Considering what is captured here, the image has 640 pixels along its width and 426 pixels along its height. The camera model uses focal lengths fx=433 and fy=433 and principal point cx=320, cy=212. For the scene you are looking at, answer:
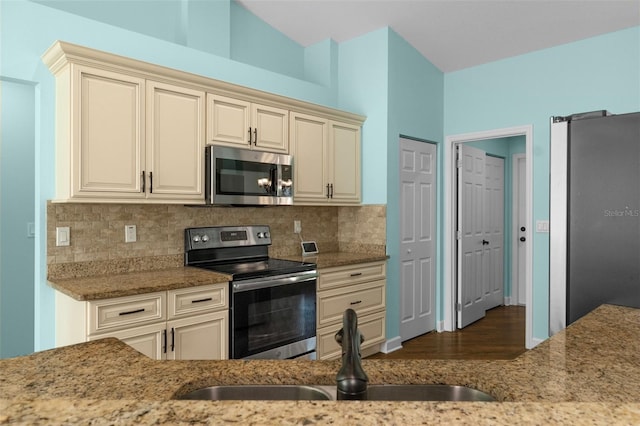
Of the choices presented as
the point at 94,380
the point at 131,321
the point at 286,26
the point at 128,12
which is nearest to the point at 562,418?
the point at 94,380

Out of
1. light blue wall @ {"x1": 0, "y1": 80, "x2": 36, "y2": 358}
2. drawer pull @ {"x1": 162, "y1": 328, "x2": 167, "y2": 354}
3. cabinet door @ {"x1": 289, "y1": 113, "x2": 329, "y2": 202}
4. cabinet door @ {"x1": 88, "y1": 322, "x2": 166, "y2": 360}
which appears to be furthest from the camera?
cabinet door @ {"x1": 289, "y1": 113, "x2": 329, "y2": 202}

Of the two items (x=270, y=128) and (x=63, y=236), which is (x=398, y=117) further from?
(x=63, y=236)

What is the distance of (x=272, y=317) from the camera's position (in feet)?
9.84

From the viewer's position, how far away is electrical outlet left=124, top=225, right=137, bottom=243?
9.66 ft

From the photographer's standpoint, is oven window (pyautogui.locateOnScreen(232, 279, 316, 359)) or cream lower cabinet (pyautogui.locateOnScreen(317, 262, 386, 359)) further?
cream lower cabinet (pyautogui.locateOnScreen(317, 262, 386, 359))

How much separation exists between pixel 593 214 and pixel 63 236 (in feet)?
9.42

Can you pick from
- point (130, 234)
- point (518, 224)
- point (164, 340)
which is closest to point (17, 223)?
point (130, 234)

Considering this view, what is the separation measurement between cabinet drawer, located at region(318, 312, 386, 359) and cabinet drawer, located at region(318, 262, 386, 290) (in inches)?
13.0

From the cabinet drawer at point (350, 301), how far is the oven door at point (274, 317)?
131 mm

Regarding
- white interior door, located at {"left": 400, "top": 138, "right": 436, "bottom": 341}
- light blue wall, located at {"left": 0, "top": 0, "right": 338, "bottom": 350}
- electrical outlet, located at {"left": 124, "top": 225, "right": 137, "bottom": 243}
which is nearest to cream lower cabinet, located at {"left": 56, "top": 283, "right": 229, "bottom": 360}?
light blue wall, located at {"left": 0, "top": 0, "right": 338, "bottom": 350}

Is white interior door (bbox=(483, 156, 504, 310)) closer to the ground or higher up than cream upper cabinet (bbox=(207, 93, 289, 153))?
closer to the ground

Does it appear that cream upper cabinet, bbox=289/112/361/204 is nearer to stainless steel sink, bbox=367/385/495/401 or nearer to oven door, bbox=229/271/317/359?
oven door, bbox=229/271/317/359

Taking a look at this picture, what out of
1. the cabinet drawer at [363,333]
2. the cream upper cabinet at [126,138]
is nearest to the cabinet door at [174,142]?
the cream upper cabinet at [126,138]

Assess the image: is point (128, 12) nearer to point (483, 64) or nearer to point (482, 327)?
point (483, 64)
